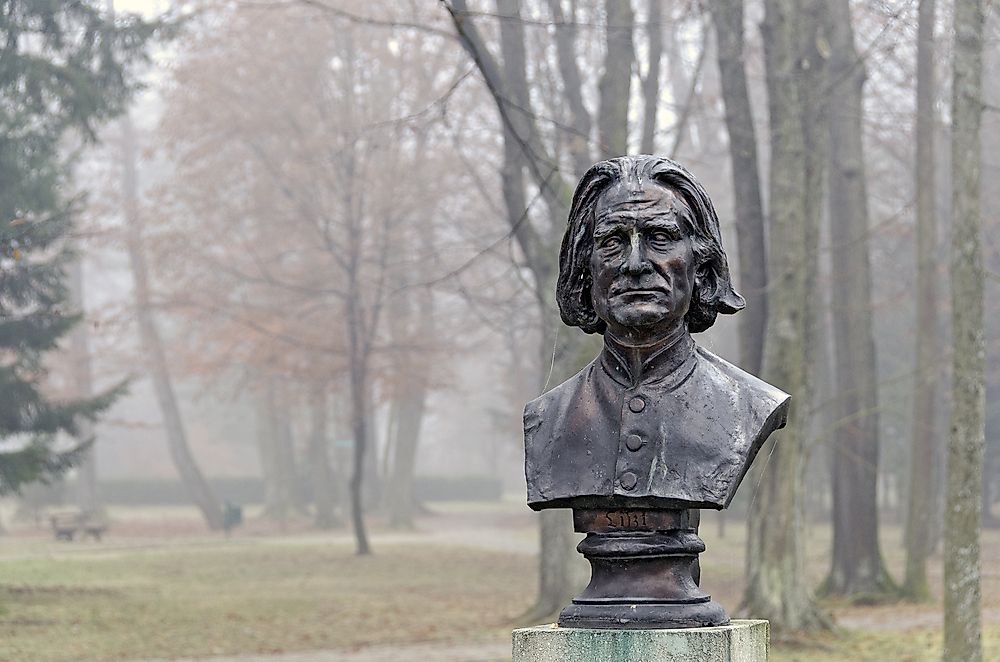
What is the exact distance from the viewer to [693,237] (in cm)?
505

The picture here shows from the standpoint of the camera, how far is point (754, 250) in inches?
621

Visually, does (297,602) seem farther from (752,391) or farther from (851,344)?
(752,391)

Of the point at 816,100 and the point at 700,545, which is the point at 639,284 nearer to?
the point at 700,545

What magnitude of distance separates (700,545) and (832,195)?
630 inches

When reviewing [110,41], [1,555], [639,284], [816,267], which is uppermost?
[110,41]

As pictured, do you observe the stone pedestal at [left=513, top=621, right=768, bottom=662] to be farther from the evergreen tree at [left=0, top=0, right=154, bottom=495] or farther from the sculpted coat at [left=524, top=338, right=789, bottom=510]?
the evergreen tree at [left=0, top=0, right=154, bottom=495]

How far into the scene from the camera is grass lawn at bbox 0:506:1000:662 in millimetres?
13016

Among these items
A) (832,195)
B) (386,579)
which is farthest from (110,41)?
(832,195)

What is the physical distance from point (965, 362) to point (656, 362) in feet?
19.2

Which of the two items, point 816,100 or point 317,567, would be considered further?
point 317,567

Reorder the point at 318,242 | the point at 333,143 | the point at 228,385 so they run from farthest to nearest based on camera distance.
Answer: the point at 228,385
the point at 318,242
the point at 333,143

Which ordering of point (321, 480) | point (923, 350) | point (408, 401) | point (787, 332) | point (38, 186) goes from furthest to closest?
point (321, 480), point (408, 401), point (923, 350), point (38, 186), point (787, 332)

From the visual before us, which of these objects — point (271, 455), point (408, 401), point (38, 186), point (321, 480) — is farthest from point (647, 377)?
point (271, 455)

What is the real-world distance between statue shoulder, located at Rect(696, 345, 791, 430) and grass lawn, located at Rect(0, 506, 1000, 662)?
24.4ft
